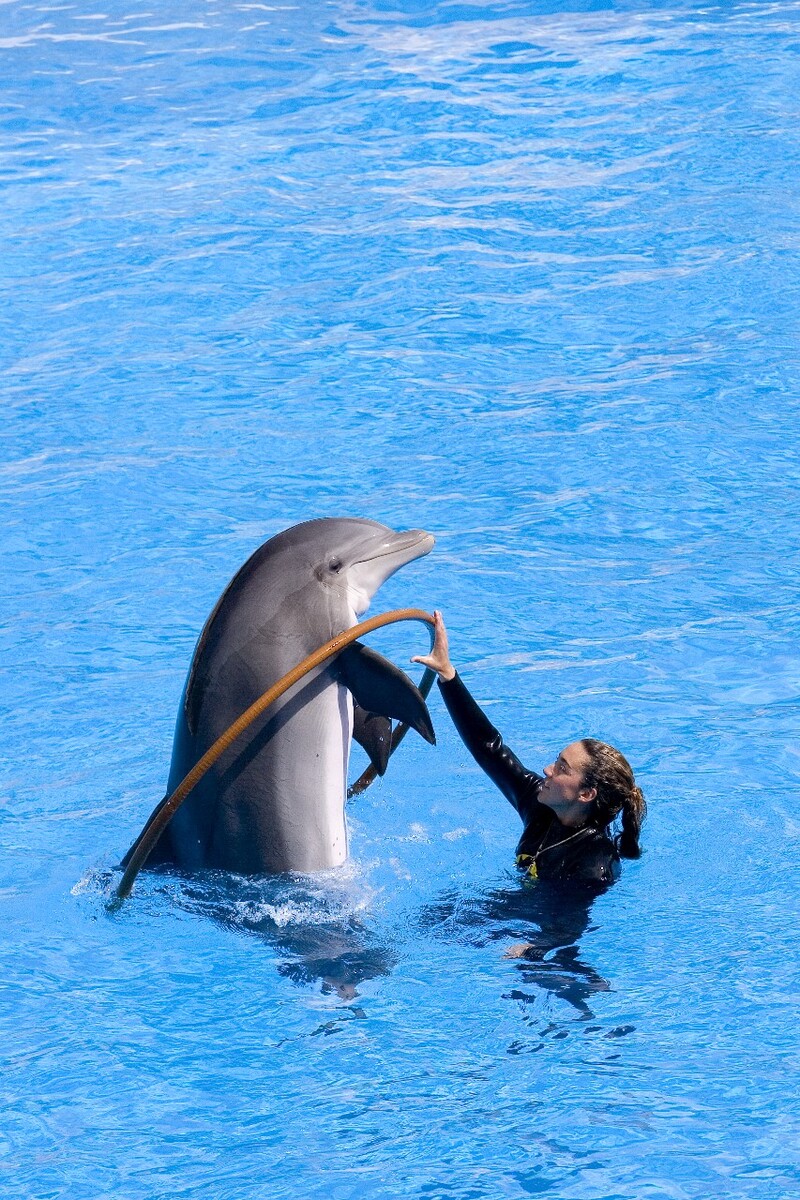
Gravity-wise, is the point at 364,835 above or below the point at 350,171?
below

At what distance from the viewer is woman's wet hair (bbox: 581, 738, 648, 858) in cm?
572

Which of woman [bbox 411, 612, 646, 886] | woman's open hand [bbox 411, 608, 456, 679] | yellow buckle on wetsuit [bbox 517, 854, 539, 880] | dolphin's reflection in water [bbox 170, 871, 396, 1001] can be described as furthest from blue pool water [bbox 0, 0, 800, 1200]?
woman's open hand [bbox 411, 608, 456, 679]

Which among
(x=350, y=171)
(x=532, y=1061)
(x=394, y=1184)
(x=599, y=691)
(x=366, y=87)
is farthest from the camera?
(x=366, y=87)

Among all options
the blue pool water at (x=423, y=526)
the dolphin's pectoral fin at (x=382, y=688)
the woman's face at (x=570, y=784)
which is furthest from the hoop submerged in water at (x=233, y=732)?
the woman's face at (x=570, y=784)

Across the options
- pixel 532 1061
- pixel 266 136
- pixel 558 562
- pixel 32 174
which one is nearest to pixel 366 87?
pixel 266 136

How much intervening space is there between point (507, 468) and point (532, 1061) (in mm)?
5197

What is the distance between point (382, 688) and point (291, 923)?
3.15 feet

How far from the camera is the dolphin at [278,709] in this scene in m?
5.52

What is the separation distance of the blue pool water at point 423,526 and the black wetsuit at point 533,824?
0.69ft

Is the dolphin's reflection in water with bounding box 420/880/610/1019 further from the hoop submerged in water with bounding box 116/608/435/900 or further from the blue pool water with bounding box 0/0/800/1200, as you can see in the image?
the hoop submerged in water with bounding box 116/608/435/900

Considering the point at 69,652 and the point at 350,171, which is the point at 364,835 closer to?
the point at 69,652

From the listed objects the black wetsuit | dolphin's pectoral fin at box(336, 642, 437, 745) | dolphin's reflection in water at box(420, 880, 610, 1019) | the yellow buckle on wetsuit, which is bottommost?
dolphin's reflection in water at box(420, 880, 610, 1019)

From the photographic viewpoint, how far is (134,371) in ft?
37.5

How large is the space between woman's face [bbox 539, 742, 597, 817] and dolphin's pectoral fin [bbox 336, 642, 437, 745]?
0.53 metres
